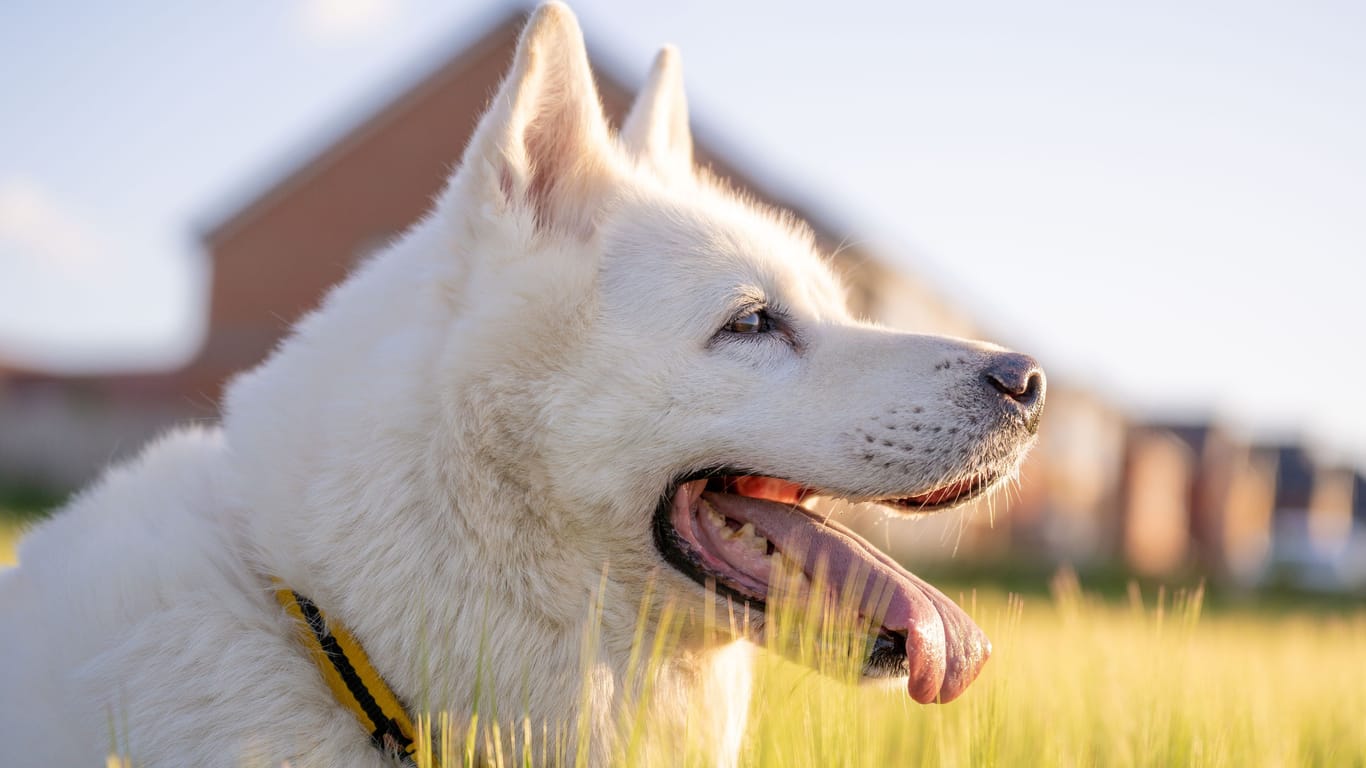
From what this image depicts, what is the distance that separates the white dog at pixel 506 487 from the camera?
2.63 metres

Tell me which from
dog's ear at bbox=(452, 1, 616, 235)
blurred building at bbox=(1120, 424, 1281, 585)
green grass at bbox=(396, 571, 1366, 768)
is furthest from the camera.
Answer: blurred building at bbox=(1120, 424, 1281, 585)

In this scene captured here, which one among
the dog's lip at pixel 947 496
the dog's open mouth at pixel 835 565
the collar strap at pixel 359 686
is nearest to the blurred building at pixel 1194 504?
the dog's lip at pixel 947 496

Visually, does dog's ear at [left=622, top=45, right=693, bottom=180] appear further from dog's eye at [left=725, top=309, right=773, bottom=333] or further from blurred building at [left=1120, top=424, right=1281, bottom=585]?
blurred building at [left=1120, top=424, right=1281, bottom=585]

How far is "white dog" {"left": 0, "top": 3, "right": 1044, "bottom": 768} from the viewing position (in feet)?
8.64

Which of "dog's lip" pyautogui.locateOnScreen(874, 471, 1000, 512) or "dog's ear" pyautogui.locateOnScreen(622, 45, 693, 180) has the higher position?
"dog's ear" pyautogui.locateOnScreen(622, 45, 693, 180)

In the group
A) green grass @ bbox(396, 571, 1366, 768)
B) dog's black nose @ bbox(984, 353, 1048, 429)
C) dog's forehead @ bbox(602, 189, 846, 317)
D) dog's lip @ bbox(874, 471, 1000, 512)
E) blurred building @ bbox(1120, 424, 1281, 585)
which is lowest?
green grass @ bbox(396, 571, 1366, 768)

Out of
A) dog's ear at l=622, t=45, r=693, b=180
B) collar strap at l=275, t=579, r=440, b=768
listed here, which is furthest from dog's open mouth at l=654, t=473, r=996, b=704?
dog's ear at l=622, t=45, r=693, b=180

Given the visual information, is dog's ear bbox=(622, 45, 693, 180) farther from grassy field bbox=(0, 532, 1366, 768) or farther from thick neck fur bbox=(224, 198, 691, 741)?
grassy field bbox=(0, 532, 1366, 768)

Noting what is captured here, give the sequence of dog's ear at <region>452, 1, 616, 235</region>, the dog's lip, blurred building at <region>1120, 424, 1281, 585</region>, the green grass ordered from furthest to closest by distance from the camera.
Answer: blurred building at <region>1120, 424, 1281, 585</region>, the dog's lip, dog's ear at <region>452, 1, 616, 235</region>, the green grass

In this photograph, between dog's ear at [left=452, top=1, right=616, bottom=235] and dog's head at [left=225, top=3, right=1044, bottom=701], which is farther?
dog's ear at [left=452, top=1, right=616, bottom=235]

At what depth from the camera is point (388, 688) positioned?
8.57 ft

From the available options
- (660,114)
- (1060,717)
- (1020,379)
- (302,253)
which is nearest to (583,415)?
(1020,379)

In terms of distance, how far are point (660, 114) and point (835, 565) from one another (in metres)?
1.92

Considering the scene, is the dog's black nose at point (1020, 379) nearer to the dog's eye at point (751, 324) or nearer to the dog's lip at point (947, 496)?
the dog's lip at point (947, 496)
